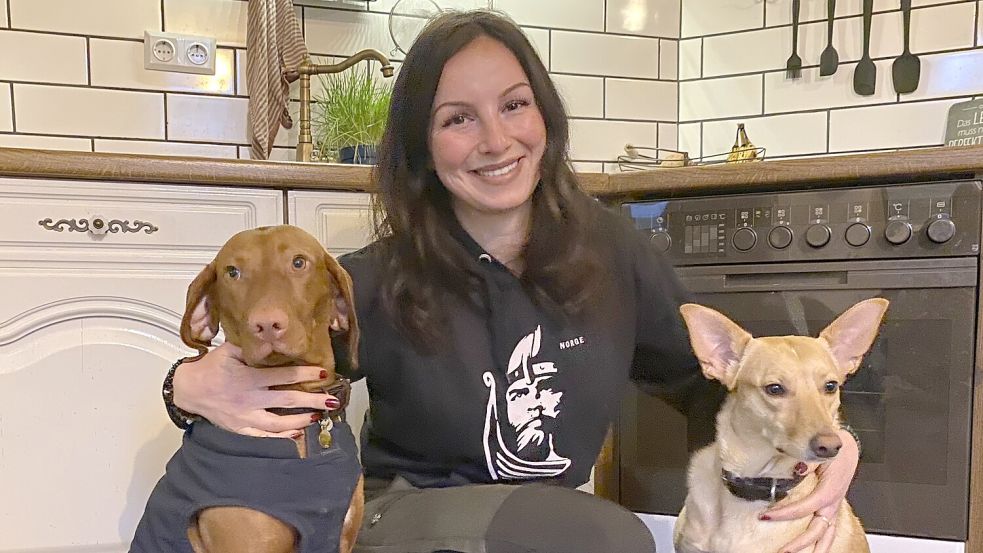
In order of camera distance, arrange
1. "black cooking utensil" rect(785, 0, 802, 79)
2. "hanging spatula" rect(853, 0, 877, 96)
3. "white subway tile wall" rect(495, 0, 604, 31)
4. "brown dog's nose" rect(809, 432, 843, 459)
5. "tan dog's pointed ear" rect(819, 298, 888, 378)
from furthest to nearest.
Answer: "white subway tile wall" rect(495, 0, 604, 31)
"black cooking utensil" rect(785, 0, 802, 79)
"hanging spatula" rect(853, 0, 877, 96)
"tan dog's pointed ear" rect(819, 298, 888, 378)
"brown dog's nose" rect(809, 432, 843, 459)

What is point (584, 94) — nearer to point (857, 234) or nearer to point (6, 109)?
point (857, 234)

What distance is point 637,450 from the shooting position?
1.68 metres

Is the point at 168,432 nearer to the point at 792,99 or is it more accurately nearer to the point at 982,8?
the point at 792,99

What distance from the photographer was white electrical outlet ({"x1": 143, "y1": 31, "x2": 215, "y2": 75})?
1932 millimetres

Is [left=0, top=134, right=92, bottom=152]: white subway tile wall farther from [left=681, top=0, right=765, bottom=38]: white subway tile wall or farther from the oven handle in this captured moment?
[left=681, top=0, right=765, bottom=38]: white subway tile wall

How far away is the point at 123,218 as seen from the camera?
1439mm

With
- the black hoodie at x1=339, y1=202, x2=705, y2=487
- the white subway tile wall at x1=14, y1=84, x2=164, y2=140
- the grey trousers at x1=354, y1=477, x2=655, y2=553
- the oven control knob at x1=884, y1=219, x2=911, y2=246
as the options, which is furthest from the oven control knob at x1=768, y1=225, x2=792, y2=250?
the white subway tile wall at x1=14, y1=84, x2=164, y2=140

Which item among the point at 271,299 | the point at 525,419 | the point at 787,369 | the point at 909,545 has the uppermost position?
the point at 271,299

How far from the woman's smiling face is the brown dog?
318 mm

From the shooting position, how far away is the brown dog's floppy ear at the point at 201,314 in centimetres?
102

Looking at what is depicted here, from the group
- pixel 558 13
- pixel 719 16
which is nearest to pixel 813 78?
pixel 719 16

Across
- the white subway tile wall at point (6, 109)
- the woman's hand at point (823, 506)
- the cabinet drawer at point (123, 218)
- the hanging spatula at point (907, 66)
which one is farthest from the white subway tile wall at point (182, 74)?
the woman's hand at point (823, 506)

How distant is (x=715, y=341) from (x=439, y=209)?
499 millimetres

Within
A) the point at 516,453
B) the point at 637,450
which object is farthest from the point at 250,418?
the point at 637,450
